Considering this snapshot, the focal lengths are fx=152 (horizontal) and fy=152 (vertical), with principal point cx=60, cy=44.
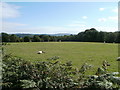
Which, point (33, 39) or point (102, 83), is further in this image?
point (33, 39)

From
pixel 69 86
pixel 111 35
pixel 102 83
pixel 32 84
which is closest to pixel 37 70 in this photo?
pixel 32 84

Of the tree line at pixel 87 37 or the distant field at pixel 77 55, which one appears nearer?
the distant field at pixel 77 55

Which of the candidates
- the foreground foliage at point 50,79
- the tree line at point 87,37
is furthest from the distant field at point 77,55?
the tree line at point 87,37

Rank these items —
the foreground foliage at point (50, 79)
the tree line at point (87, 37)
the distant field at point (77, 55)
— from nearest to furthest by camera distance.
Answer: the foreground foliage at point (50, 79)
the distant field at point (77, 55)
the tree line at point (87, 37)

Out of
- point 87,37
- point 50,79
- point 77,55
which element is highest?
point 87,37

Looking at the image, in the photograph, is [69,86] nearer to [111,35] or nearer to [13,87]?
[13,87]

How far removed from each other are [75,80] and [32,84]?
940mm

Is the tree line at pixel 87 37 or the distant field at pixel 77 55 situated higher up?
the tree line at pixel 87 37

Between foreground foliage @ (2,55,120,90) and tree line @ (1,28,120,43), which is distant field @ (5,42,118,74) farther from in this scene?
tree line @ (1,28,120,43)

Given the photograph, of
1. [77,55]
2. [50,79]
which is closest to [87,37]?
[77,55]

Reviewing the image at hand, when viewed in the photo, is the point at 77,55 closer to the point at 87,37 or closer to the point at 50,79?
the point at 50,79

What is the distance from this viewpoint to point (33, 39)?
44.3 meters

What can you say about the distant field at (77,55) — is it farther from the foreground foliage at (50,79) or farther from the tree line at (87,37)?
the tree line at (87,37)

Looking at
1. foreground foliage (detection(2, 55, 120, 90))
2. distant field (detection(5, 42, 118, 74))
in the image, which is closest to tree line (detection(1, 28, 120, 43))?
distant field (detection(5, 42, 118, 74))
